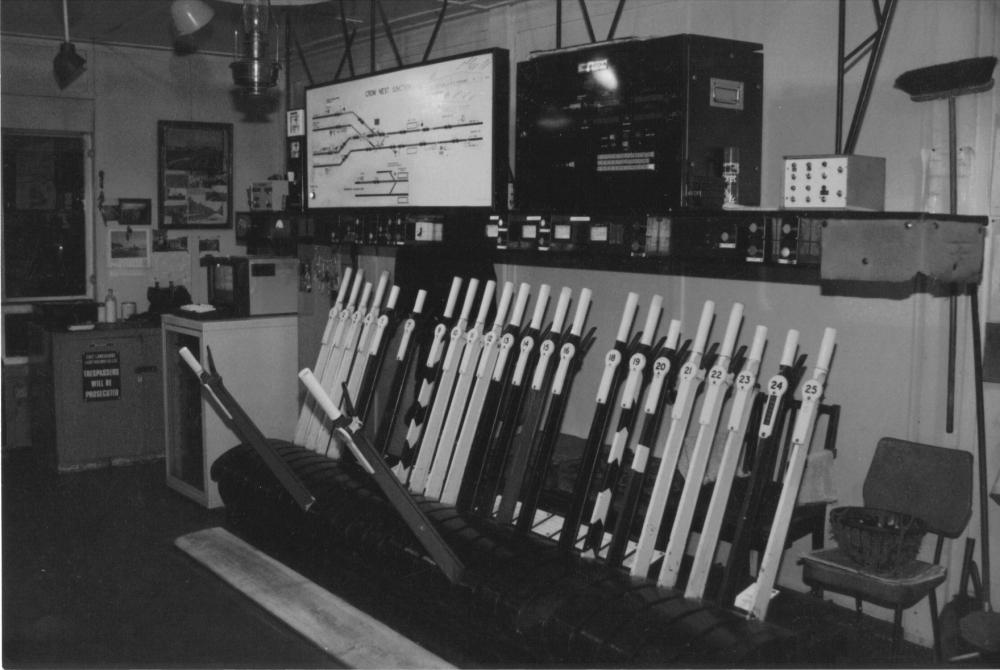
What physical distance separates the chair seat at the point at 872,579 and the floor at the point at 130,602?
0.22 metres

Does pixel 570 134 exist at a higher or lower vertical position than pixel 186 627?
higher

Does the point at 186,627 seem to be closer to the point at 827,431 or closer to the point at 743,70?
the point at 827,431

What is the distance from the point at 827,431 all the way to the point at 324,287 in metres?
3.08

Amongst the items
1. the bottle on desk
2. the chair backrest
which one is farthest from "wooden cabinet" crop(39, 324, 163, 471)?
the chair backrest

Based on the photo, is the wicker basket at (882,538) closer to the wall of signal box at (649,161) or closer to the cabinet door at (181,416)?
the wall of signal box at (649,161)

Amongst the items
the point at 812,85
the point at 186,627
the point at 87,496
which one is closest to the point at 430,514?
the point at 186,627

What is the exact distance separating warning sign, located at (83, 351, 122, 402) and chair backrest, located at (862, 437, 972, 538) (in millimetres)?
4915

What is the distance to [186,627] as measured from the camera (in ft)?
13.1

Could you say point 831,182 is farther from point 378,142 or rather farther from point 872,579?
point 378,142

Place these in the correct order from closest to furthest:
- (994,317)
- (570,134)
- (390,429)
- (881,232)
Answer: (881,232) < (994,317) < (570,134) < (390,429)

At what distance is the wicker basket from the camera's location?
11.1ft

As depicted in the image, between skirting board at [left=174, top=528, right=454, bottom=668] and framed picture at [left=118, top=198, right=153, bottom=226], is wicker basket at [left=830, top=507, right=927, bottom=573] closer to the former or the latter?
skirting board at [left=174, top=528, right=454, bottom=668]

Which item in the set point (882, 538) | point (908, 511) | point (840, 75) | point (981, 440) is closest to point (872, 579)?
point (882, 538)

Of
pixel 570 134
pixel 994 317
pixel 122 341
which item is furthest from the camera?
pixel 122 341
